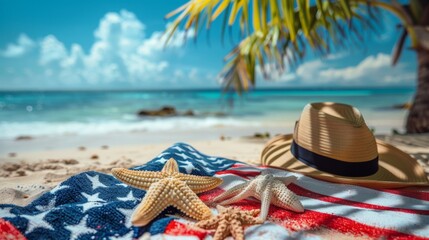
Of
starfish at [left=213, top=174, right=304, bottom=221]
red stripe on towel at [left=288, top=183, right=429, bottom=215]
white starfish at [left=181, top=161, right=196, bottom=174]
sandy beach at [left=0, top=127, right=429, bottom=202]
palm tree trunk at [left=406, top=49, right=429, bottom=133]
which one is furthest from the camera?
palm tree trunk at [left=406, top=49, right=429, bottom=133]

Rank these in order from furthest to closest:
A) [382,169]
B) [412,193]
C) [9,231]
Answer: [382,169] → [412,193] → [9,231]

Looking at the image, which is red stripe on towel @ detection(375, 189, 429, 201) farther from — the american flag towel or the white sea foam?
the white sea foam

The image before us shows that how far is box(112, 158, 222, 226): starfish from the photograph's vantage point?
3.85 ft

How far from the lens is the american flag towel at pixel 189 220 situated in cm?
116

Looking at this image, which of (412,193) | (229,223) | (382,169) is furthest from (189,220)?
(382,169)

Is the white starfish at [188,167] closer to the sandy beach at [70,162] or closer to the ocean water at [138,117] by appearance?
the sandy beach at [70,162]

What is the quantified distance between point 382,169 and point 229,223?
4.62ft

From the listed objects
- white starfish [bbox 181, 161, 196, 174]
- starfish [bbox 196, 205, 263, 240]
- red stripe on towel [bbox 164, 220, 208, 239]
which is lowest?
red stripe on towel [bbox 164, 220, 208, 239]

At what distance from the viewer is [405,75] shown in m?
31.6

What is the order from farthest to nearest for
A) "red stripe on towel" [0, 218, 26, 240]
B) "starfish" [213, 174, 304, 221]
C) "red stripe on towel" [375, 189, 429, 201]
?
"red stripe on towel" [375, 189, 429, 201]
"starfish" [213, 174, 304, 221]
"red stripe on towel" [0, 218, 26, 240]

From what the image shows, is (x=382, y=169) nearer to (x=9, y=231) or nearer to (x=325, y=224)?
(x=325, y=224)

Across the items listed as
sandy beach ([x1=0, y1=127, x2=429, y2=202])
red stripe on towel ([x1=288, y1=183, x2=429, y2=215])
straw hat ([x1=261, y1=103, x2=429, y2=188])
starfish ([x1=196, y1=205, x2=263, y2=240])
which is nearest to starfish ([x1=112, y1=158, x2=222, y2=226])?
starfish ([x1=196, y1=205, x2=263, y2=240])

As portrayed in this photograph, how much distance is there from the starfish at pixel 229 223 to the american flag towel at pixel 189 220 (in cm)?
3

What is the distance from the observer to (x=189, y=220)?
1.27 metres
